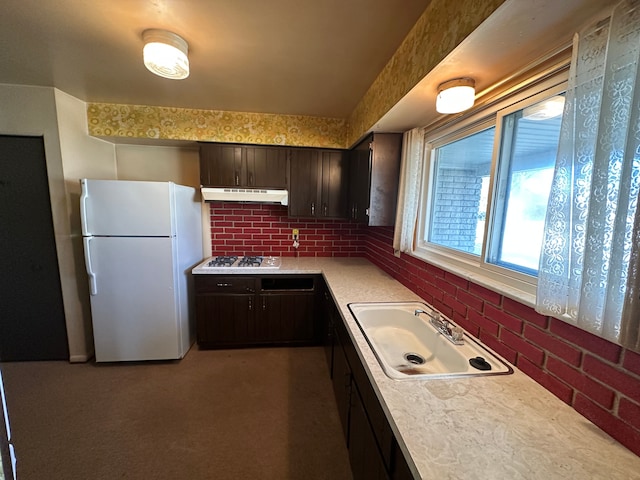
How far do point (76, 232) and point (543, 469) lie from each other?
128 inches

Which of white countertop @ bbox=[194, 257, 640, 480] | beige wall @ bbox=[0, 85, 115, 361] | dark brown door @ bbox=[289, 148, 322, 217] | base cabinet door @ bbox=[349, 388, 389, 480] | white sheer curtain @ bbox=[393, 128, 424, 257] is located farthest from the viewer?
dark brown door @ bbox=[289, 148, 322, 217]

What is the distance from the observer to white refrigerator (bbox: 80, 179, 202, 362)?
2.08 m

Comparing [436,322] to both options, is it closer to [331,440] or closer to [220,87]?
[331,440]

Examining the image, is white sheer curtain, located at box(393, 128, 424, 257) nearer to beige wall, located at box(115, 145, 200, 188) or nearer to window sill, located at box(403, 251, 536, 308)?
window sill, located at box(403, 251, 536, 308)

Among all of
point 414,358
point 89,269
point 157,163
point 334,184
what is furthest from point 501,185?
point 157,163

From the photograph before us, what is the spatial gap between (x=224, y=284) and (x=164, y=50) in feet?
5.99

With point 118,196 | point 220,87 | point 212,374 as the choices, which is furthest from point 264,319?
point 220,87

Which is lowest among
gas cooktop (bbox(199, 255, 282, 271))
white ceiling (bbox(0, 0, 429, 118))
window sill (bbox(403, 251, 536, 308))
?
gas cooktop (bbox(199, 255, 282, 271))

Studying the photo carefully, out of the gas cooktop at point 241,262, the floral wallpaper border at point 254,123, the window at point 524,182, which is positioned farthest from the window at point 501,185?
the gas cooktop at point 241,262

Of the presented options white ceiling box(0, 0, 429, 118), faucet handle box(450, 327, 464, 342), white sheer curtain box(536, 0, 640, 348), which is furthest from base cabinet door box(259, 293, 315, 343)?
white sheer curtain box(536, 0, 640, 348)

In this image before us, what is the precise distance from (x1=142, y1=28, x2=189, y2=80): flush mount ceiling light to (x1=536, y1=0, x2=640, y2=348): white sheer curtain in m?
1.76

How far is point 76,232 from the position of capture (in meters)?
2.24

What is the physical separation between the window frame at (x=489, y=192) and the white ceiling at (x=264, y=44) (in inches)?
4.8

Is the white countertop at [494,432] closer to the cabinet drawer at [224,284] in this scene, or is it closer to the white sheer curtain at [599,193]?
the white sheer curtain at [599,193]
